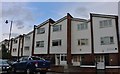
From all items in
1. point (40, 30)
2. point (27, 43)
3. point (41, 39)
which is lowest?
point (27, 43)

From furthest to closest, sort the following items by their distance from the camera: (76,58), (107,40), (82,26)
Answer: (76,58), (82,26), (107,40)

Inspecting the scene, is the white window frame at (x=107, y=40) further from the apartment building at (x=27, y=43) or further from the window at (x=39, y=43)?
the apartment building at (x=27, y=43)

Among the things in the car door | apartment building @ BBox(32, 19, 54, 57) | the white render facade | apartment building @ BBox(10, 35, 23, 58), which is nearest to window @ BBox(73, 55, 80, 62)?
the white render facade

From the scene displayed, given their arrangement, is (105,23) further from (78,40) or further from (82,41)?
(78,40)

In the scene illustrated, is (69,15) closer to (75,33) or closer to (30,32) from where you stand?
(75,33)

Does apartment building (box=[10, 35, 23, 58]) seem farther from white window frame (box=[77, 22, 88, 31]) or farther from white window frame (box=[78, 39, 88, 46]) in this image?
white window frame (box=[77, 22, 88, 31])

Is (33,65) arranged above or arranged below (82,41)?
below

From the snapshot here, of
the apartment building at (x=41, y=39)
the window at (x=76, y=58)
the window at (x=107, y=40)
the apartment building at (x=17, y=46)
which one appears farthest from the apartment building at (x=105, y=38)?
the apartment building at (x=17, y=46)

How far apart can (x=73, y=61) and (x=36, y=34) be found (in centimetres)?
1254

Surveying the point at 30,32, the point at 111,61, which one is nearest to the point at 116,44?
the point at 111,61

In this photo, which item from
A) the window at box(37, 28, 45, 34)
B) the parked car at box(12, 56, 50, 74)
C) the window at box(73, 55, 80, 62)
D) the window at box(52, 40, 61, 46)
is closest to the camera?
the parked car at box(12, 56, 50, 74)

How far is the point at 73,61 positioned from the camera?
1697 inches

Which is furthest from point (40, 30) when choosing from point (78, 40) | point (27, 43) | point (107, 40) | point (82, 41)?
point (107, 40)

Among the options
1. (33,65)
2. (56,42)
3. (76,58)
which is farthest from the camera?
(56,42)
